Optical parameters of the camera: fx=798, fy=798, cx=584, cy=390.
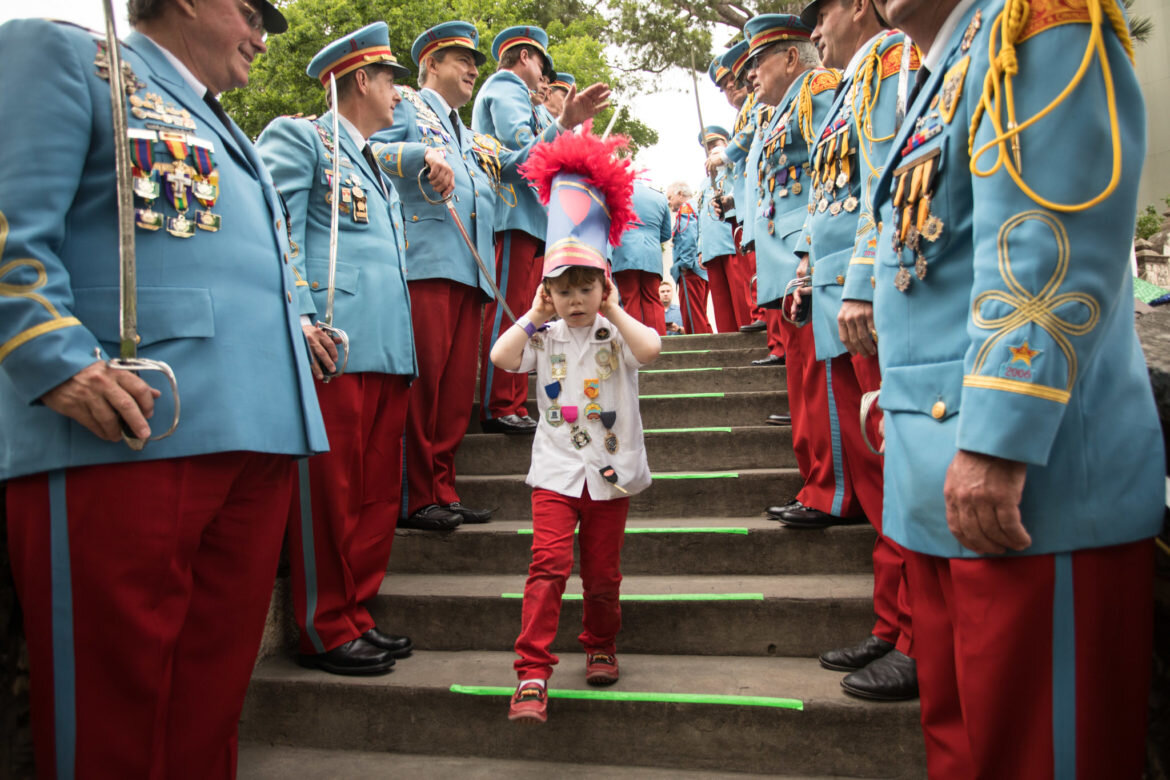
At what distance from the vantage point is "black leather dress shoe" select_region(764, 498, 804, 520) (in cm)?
320

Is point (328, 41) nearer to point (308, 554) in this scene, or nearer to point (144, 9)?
point (308, 554)

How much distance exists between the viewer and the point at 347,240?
279 cm

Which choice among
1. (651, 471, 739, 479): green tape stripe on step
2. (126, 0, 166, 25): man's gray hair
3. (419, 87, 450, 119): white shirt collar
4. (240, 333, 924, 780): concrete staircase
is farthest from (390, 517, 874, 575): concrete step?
(126, 0, 166, 25): man's gray hair

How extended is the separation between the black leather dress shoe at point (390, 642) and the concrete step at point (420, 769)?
0.35 m

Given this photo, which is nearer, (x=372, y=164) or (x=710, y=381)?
(x=372, y=164)

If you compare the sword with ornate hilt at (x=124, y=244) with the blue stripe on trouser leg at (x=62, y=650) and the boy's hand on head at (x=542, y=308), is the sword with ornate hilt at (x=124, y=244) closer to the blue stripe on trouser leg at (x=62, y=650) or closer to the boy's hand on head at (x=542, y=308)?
the blue stripe on trouser leg at (x=62, y=650)

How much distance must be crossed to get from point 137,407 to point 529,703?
1324 millimetres

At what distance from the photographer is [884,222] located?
1527 millimetres

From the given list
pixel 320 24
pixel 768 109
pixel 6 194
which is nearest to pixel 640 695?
pixel 6 194

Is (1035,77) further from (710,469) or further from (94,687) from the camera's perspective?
(710,469)

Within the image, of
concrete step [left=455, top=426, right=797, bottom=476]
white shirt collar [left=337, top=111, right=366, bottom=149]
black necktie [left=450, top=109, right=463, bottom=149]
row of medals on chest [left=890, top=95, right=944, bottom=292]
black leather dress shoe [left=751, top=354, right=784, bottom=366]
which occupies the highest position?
black necktie [left=450, top=109, right=463, bottom=149]

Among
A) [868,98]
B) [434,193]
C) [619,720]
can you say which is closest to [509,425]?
[434,193]

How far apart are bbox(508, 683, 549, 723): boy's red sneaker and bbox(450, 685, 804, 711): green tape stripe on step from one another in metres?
0.15

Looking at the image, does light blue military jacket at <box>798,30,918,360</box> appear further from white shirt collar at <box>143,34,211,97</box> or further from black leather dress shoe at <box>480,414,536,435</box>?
black leather dress shoe at <box>480,414,536,435</box>
